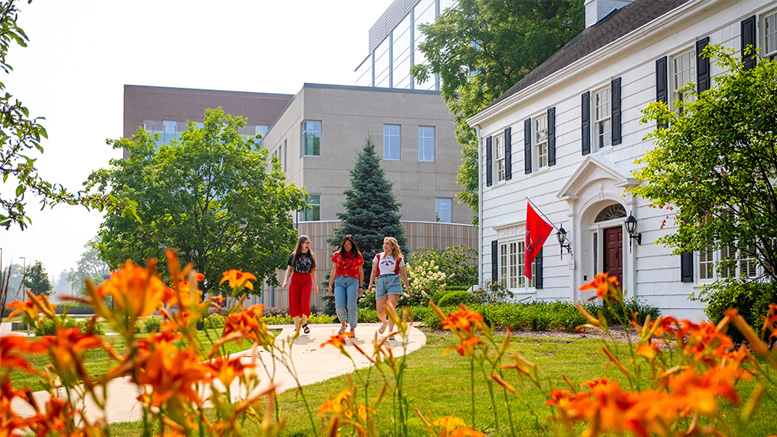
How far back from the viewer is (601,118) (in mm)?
18641

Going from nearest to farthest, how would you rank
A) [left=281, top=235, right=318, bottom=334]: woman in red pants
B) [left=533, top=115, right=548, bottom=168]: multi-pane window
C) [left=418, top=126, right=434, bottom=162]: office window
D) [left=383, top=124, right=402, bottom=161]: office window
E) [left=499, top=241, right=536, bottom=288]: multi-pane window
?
[left=281, top=235, right=318, bottom=334]: woman in red pants → [left=533, top=115, right=548, bottom=168]: multi-pane window → [left=499, top=241, right=536, bottom=288]: multi-pane window → [left=383, top=124, right=402, bottom=161]: office window → [left=418, top=126, right=434, bottom=162]: office window

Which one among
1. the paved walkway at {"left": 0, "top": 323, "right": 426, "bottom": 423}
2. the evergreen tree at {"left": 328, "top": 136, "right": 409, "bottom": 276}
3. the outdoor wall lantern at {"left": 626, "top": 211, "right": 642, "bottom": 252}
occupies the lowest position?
the paved walkway at {"left": 0, "top": 323, "right": 426, "bottom": 423}

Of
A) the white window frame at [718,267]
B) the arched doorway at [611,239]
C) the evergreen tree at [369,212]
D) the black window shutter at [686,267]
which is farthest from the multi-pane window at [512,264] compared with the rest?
the evergreen tree at [369,212]

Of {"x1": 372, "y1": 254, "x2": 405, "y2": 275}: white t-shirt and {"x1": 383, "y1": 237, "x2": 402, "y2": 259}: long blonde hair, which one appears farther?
{"x1": 372, "y1": 254, "x2": 405, "y2": 275}: white t-shirt

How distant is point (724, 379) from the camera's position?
0.94m

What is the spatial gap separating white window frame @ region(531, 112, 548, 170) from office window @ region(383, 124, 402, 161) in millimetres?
19437

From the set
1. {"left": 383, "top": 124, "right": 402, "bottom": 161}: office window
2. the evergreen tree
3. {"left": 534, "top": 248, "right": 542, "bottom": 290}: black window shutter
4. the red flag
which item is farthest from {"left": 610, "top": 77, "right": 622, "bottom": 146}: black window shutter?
{"left": 383, "top": 124, "right": 402, "bottom": 161}: office window

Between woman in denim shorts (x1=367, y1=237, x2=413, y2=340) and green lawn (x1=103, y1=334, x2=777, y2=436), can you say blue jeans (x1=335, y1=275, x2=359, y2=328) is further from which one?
green lawn (x1=103, y1=334, x2=777, y2=436)

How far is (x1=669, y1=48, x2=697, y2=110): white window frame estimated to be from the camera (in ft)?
51.1

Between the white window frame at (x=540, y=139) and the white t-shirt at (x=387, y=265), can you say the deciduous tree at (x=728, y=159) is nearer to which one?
the white t-shirt at (x=387, y=265)

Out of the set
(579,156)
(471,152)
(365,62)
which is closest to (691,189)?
(579,156)

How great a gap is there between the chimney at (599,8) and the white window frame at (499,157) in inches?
177

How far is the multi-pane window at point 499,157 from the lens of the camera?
23.5 meters

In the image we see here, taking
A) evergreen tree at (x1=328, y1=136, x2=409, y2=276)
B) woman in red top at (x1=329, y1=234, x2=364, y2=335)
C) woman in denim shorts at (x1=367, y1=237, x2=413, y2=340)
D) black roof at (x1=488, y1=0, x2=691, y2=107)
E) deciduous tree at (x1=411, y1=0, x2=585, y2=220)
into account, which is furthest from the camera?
evergreen tree at (x1=328, y1=136, x2=409, y2=276)
